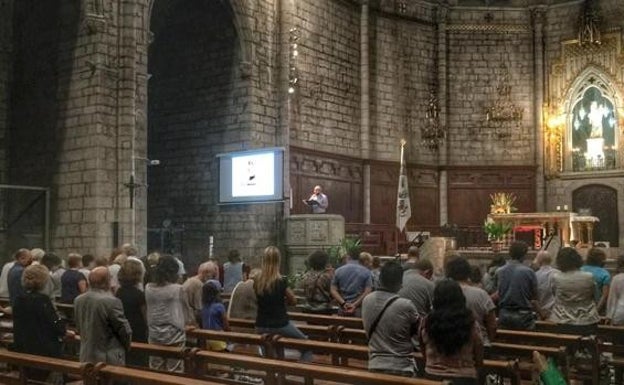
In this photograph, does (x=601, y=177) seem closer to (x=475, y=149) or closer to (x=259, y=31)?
(x=475, y=149)

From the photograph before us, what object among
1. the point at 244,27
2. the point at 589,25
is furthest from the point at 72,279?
the point at 589,25

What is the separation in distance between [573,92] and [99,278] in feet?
71.2

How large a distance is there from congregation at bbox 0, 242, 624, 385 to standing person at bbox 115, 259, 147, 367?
10 mm

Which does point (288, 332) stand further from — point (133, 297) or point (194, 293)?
point (133, 297)

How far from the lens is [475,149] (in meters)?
24.8

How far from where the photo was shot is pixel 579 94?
24062 millimetres

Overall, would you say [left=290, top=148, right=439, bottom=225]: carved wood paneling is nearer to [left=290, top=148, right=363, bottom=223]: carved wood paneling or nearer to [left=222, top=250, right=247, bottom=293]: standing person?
[left=290, top=148, right=363, bottom=223]: carved wood paneling

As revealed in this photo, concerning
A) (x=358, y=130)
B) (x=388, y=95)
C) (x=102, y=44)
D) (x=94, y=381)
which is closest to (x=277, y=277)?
(x=94, y=381)

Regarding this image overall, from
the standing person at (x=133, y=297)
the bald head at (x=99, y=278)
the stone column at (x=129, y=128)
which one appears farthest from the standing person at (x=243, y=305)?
the stone column at (x=129, y=128)

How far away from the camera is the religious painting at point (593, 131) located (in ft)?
76.7

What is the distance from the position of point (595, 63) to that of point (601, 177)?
384 cm

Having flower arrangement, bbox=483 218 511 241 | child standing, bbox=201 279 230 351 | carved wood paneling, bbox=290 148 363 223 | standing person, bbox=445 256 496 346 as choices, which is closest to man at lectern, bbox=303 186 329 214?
carved wood paneling, bbox=290 148 363 223

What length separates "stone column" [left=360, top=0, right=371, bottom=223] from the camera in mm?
21828

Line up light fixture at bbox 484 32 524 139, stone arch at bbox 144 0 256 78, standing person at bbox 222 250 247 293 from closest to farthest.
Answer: standing person at bbox 222 250 247 293
stone arch at bbox 144 0 256 78
light fixture at bbox 484 32 524 139
